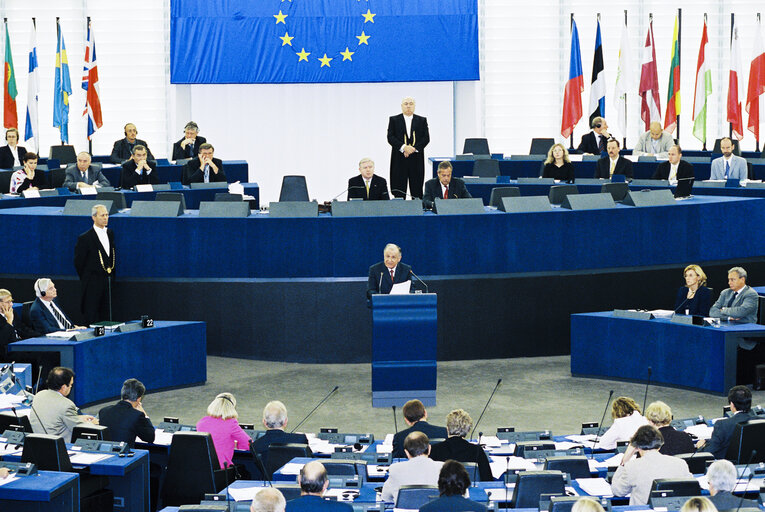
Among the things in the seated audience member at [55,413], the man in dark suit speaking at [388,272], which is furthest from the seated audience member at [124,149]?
the seated audience member at [55,413]

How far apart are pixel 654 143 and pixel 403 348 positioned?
31.6 ft

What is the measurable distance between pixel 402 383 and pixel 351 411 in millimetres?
544

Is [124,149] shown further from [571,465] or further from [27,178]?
[571,465]

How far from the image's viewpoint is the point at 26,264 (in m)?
13.2

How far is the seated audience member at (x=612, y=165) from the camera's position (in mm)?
16375

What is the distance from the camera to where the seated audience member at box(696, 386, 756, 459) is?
8000mm

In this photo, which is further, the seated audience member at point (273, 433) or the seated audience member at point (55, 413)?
the seated audience member at point (55, 413)

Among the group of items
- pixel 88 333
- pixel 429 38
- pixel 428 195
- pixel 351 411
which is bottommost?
pixel 351 411

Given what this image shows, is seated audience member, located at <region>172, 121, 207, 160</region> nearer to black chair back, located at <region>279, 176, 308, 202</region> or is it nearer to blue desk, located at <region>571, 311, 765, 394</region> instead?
black chair back, located at <region>279, 176, 308, 202</region>

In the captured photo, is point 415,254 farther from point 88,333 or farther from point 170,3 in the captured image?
point 170,3

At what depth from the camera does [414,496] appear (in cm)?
635

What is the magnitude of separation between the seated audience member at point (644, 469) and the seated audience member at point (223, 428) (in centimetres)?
266

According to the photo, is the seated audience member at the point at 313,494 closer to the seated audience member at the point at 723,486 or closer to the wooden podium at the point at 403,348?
the seated audience member at the point at 723,486

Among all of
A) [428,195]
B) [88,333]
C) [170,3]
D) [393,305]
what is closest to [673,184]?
[428,195]
